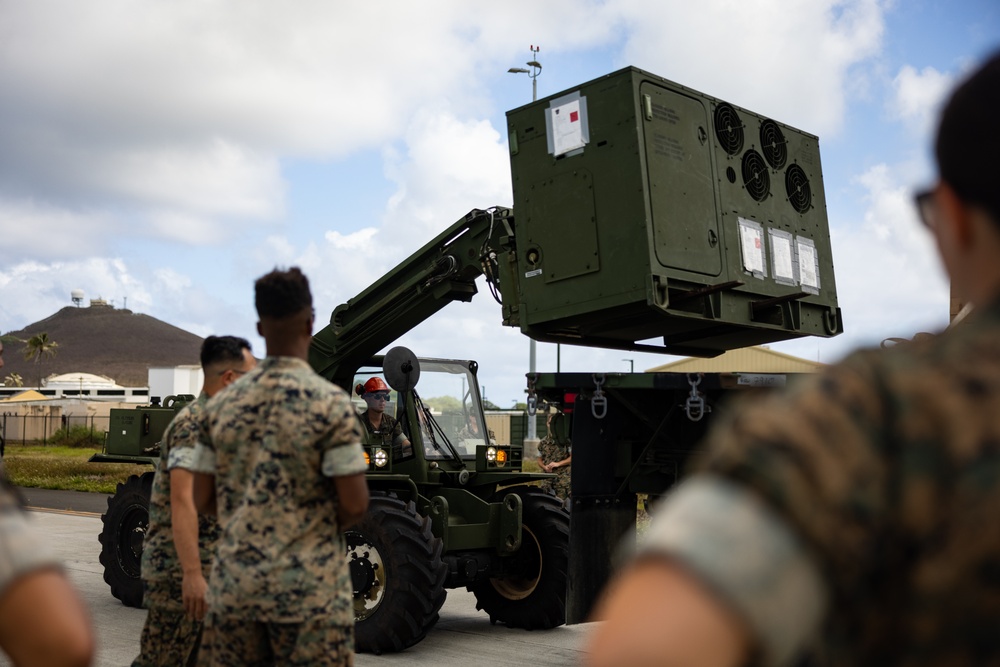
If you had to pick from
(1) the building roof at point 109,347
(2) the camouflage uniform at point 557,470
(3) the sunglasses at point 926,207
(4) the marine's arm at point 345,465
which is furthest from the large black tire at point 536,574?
(1) the building roof at point 109,347

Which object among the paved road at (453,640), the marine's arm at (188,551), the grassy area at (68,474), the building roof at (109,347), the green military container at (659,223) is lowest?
the paved road at (453,640)

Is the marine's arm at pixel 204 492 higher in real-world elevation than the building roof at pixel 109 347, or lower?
lower

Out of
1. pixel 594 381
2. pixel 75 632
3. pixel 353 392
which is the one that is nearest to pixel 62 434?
→ pixel 353 392

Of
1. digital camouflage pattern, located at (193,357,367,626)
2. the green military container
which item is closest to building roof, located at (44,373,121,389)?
the green military container

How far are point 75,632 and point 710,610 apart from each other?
0.94 metres

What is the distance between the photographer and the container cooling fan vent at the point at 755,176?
730cm

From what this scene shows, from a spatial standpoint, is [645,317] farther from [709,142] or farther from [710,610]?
[710,610]

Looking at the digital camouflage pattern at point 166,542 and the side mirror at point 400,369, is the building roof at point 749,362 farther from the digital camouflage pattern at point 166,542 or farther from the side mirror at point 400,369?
A: the digital camouflage pattern at point 166,542

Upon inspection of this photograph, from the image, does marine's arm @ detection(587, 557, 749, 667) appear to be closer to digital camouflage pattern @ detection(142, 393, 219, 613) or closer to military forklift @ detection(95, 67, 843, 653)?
digital camouflage pattern @ detection(142, 393, 219, 613)

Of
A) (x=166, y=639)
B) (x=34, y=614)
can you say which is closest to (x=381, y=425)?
(x=166, y=639)

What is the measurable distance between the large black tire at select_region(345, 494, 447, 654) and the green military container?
1736 millimetres

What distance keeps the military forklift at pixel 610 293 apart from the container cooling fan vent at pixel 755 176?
1 cm

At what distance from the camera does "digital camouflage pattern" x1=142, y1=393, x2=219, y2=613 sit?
15.9ft

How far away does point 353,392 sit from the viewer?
989 cm
